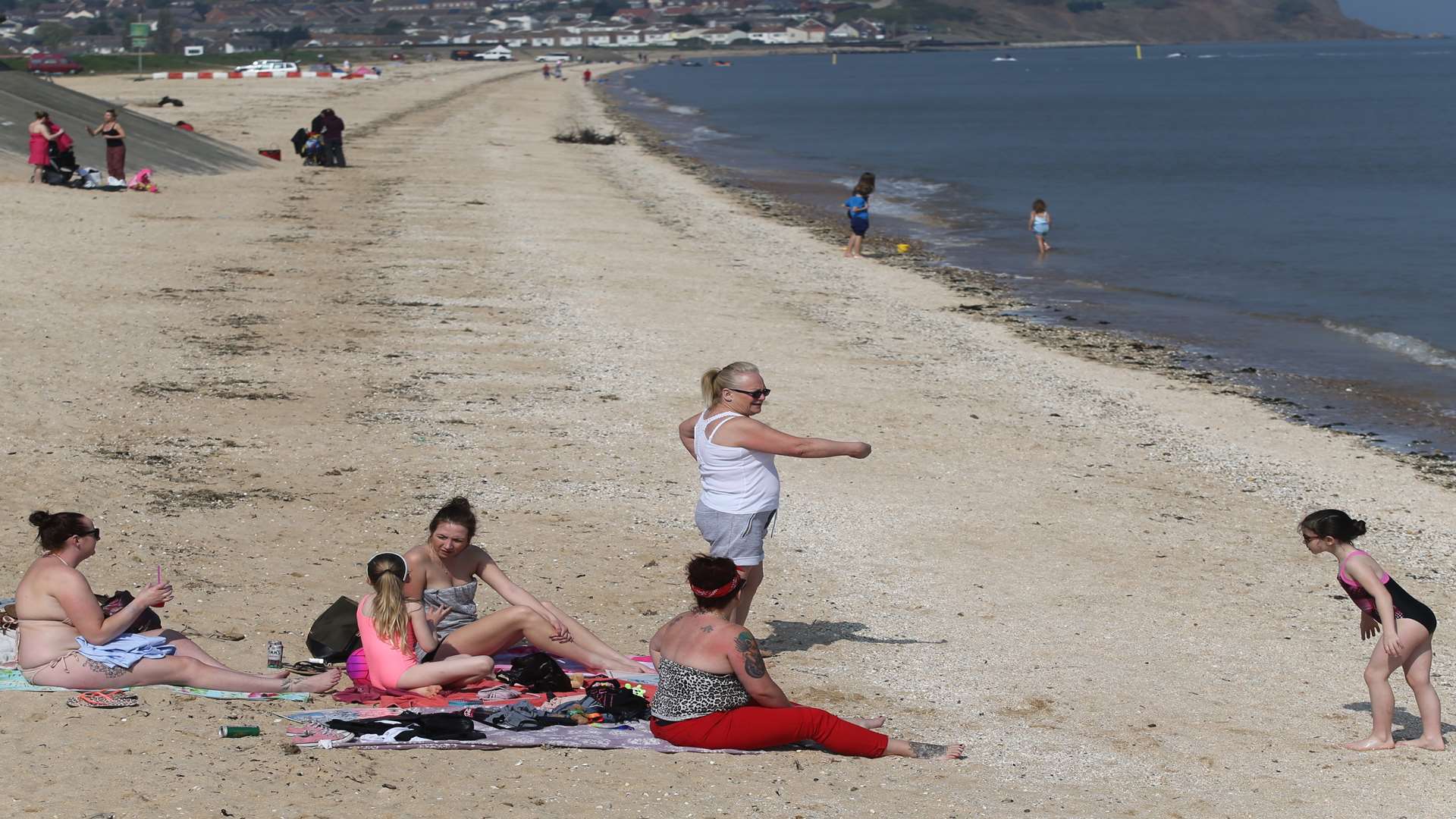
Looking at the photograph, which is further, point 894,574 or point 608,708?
point 894,574

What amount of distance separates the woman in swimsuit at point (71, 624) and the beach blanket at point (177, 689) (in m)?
0.02

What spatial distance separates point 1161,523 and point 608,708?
20.8 feet

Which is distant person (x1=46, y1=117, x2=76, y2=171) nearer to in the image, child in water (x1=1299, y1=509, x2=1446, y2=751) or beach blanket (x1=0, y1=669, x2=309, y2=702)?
beach blanket (x1=0, y1=669, x2=309, y2=702)

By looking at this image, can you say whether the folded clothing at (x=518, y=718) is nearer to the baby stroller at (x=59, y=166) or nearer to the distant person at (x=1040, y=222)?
the baby stroller at (x=59, y=166)

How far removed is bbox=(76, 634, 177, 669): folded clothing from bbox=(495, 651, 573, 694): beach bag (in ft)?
5.56

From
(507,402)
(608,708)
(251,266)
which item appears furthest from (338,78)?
(608,708)

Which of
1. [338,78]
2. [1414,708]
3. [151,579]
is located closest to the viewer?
[1414,708]

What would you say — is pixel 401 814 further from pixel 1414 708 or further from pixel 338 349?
pixel 338 349

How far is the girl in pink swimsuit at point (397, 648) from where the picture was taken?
7848 millimetres

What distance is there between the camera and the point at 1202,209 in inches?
1651

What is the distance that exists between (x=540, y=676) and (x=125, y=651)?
1987 mm

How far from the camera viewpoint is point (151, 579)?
31.5 ft

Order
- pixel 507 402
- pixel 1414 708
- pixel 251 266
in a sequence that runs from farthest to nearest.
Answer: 1. pixel 251 266
2. pixel 507 402
3. pixel 1414 708

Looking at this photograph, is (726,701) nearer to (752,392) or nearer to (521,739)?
(521,739)
